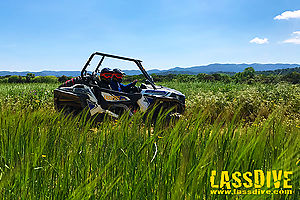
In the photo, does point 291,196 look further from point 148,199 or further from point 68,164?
point 68,164

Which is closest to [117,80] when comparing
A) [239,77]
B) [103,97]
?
[103,97]

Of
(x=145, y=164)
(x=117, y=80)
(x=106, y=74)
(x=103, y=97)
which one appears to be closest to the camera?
(x=145, y=164)

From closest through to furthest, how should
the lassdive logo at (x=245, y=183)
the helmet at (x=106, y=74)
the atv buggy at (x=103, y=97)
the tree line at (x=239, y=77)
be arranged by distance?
the lassdive logo at (x=245, y=183) → the atv buggy at (x=103, y=97) → the helmet at (x=106, y=74) → the tree line at (x=239, y=77)

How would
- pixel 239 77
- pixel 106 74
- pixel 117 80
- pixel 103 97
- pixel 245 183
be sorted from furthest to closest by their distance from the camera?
pixel 239 77 < pixel 117 80 < pixel 106 74 < pixel 103 97 < pixel 245 183

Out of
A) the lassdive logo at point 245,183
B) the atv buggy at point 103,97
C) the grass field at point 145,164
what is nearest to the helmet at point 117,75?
the atv buggy at point 103,97

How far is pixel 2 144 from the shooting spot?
59.7 inches

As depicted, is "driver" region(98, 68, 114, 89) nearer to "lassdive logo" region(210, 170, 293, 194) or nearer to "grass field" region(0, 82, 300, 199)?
"grass field" region(0, 82, 300, 199)

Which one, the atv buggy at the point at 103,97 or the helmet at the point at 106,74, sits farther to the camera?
the helmet at the point at 106,74

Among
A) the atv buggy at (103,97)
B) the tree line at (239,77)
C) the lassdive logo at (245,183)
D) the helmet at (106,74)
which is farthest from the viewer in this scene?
the tree line at (239,77)

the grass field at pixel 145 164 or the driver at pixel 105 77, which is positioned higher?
the driver at pixel 105 77

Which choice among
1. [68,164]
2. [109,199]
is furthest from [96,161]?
[109,199]

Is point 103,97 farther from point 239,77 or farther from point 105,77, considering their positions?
point 239,77

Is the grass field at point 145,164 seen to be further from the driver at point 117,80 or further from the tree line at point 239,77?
the tree line at point 239,77

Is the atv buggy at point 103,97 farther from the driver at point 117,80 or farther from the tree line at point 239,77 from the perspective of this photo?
the tree line at point 239,77
